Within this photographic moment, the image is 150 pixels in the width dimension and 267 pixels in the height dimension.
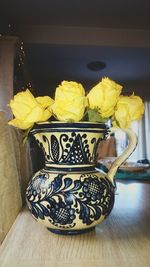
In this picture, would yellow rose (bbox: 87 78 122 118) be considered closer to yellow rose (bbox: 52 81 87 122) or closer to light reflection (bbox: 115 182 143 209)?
yellow rose (bbox: 52 81 87 122)

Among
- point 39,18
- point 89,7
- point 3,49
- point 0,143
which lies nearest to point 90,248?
point 0,143

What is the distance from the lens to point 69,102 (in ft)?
1.72

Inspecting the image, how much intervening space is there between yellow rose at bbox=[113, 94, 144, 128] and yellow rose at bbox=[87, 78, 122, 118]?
27 millimetres

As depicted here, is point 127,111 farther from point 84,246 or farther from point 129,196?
point 129,196

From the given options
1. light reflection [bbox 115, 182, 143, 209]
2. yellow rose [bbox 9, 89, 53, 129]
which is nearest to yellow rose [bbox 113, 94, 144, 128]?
yellow rose [bbox 9, 89, 53, 129]

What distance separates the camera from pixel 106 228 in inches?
23.6

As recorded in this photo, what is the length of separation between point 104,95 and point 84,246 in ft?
0.99

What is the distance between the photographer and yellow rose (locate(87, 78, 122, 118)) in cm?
55

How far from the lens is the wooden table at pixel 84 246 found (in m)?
0.43

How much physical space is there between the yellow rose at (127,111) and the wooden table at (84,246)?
0.78 ft

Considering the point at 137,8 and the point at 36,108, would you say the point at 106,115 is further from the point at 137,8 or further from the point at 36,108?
the point at 137,8

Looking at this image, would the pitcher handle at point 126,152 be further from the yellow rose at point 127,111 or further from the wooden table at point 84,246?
the wooden table at point 84,246

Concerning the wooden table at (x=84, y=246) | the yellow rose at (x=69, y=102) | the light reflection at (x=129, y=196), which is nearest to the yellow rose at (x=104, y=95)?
the yellow rose at (x=69, y=102)

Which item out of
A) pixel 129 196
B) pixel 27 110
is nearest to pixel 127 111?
pixel 27 110
